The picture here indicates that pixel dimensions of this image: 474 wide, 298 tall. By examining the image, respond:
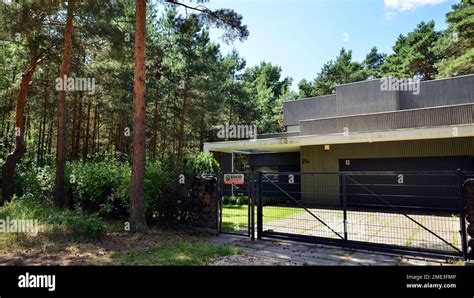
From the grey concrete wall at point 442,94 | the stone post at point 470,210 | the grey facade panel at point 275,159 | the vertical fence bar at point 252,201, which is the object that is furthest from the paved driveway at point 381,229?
the grey concrete wall at point 442,94

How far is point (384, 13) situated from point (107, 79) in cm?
1448

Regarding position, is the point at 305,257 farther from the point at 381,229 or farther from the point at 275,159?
the point at 275,159

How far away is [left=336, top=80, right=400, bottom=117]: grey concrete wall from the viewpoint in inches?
635

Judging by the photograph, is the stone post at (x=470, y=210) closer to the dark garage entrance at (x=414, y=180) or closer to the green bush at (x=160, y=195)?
the green bush at (x=160, y=195)

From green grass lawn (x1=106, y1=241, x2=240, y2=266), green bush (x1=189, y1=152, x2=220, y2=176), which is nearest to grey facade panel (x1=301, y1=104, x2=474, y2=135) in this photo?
green bush (x1=189, y1=152, x2=220, y2=176)

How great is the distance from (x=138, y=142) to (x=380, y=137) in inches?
364

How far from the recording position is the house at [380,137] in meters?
11.9

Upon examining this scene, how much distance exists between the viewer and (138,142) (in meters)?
7.41

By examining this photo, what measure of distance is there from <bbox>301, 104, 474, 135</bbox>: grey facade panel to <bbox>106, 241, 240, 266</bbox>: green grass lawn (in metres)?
10.0

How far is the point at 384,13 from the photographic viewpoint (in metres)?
12.5

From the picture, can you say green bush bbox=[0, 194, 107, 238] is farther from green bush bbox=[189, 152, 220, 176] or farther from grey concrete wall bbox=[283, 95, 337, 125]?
grey concrete wall bbox=[283, 95, 337, 125]

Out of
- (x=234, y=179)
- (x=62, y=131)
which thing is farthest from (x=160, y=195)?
(x=62, y=131)
